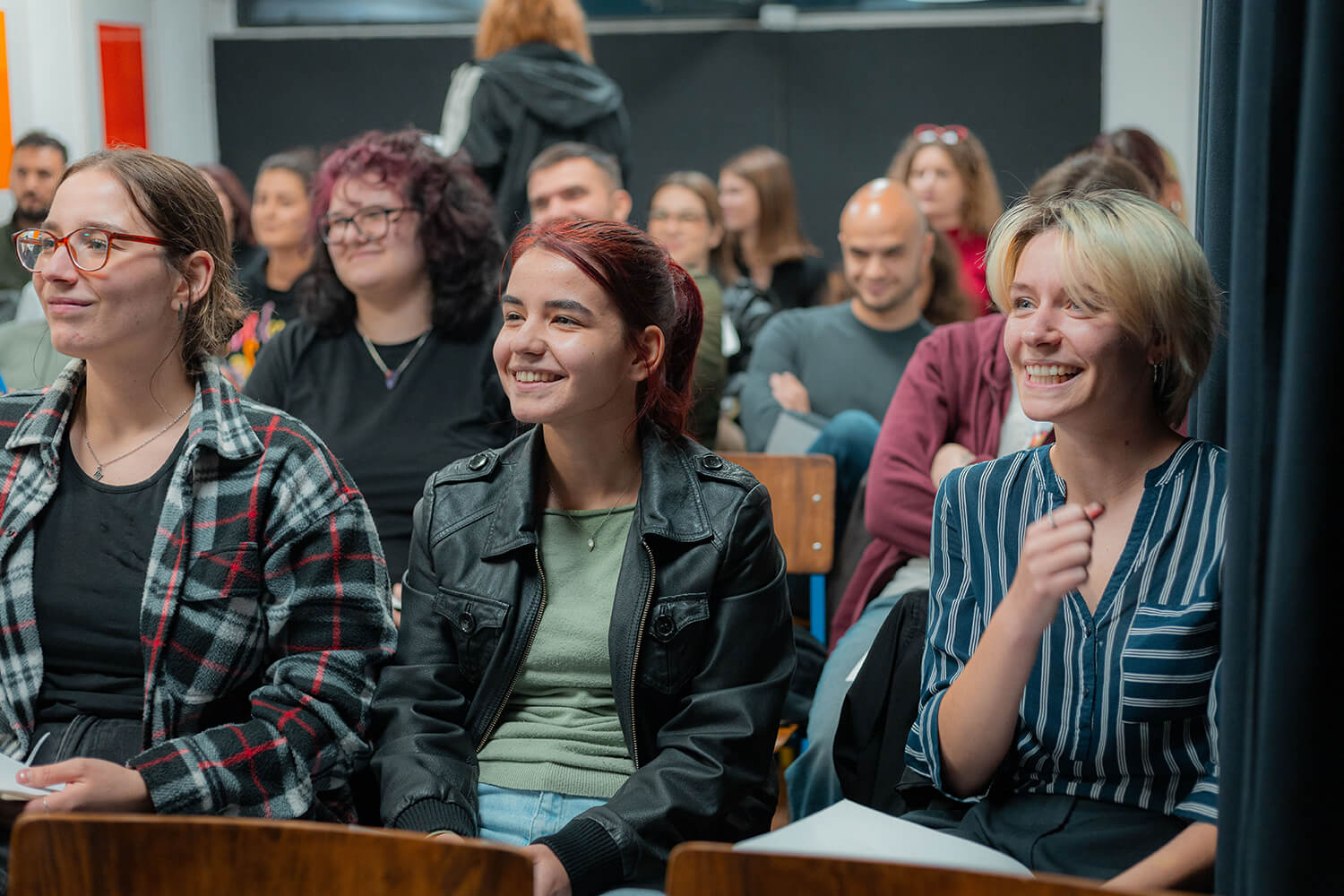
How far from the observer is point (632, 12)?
665 centimetres

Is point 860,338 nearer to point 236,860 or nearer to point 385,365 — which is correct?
point 385,365

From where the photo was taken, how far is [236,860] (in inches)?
38.2

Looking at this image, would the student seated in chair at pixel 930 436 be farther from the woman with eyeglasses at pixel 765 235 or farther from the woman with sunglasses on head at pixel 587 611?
the woman with eyeglasses at pixel 765 235

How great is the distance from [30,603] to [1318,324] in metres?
1.38

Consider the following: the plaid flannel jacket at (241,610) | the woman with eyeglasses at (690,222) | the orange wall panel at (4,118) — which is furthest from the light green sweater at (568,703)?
the woman with eyeglasses at (690,222)

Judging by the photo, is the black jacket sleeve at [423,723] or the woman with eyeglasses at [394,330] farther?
the woman with eyeglasses at [394,330]

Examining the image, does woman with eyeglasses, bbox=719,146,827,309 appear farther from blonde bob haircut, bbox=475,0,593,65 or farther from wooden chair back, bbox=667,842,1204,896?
wooden chair back, bbox=667,842,1204,896

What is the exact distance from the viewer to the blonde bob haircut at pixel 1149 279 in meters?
1.36

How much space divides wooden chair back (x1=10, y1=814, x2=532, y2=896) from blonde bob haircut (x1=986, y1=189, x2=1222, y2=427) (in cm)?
87

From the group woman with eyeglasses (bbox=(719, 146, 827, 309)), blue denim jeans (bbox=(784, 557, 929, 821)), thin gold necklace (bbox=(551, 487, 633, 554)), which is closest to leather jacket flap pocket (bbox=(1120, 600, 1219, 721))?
blue denim jeans (bbox=(784, 557, 929, 821))

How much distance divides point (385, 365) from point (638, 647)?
108cm

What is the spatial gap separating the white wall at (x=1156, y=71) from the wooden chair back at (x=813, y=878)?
559cm

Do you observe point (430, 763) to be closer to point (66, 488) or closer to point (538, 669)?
point (538, 669)

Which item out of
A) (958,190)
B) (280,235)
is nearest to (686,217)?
(958,190)
